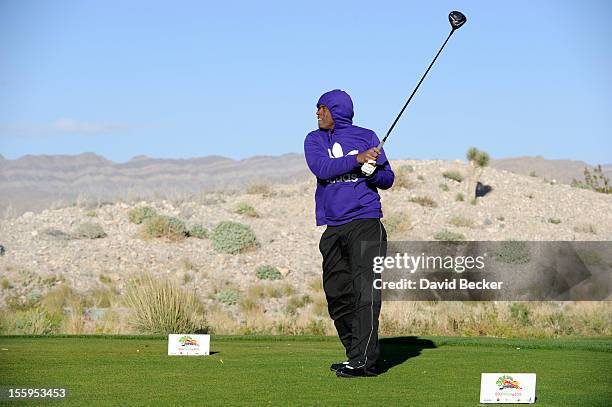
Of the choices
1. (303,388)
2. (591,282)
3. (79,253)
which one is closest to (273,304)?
(79,253)

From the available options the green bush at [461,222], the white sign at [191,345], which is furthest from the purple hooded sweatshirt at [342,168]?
the green bush at [461,222]

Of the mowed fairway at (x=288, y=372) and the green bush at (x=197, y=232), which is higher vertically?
the green bush at (x=197, y=232)

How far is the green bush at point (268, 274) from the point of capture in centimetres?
3403

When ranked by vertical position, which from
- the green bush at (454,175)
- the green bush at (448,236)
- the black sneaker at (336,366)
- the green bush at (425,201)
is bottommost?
the black sneaker at (336,366)

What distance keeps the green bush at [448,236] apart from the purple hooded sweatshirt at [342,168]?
30864mm

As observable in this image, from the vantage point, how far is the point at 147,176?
11594cm

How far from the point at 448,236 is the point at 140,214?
1146 cm

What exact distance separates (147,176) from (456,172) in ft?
224

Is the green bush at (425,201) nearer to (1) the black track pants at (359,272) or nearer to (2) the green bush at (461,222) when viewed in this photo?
(2) the green bush at (461,222)

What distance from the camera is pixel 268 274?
112 ft

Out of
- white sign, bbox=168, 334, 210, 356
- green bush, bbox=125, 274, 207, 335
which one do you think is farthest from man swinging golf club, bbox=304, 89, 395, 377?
green bush, bbox=125, 274, 207, 335

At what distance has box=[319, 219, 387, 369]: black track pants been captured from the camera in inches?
340

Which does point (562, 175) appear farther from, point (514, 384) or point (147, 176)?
point (514, 384)

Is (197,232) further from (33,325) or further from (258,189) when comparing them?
(33,325)
